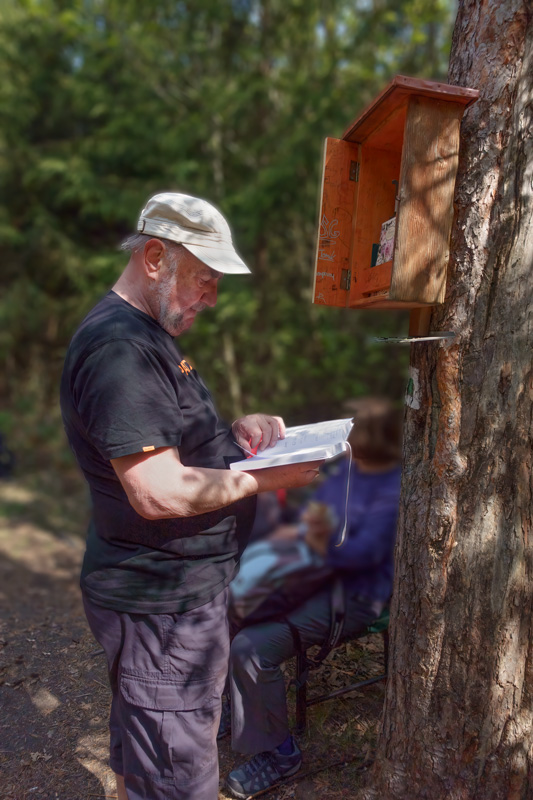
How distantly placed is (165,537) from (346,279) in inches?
39.6

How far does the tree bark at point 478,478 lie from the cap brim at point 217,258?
619 millimetres

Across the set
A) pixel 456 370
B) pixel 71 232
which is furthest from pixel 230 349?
pixel 456 370

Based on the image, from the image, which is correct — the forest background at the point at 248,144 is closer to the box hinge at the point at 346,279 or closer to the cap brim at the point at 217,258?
the box hinge at the point at 346,279

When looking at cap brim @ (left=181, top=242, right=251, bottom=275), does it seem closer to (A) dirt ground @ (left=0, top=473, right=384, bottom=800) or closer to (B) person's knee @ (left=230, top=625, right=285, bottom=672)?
(B) person's knee @ (left=230, top=625, right=285, bottom=672)

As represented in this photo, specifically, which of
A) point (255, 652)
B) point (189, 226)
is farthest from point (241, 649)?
point (189, 226)

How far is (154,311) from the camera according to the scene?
1715mm

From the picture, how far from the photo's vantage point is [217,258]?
66.8 inches

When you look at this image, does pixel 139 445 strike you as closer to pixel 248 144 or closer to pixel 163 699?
pixel 163 699

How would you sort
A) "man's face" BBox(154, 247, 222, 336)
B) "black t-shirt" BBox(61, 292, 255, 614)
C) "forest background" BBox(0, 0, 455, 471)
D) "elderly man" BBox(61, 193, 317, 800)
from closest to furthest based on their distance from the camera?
"black t-shirt" BBox(61, 292, 255, 614), "elderly man" BBox(61, 193, 317, 800), "man's face" BBox(154, 247, 222, 336), "forest background" BBox(0, 0, 455, 471)

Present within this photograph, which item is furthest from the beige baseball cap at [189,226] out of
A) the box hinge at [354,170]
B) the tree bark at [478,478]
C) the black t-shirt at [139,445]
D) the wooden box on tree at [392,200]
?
the tree bark at [478,478]

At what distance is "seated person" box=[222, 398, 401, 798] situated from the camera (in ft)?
7.23

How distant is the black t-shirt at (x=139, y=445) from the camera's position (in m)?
1.46

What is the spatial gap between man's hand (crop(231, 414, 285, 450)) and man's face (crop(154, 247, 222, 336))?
443 millimetres

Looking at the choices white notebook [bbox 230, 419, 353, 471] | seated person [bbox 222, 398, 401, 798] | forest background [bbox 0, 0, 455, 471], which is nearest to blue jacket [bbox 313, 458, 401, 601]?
seated person [bbox 222, 398, 401, 798]
